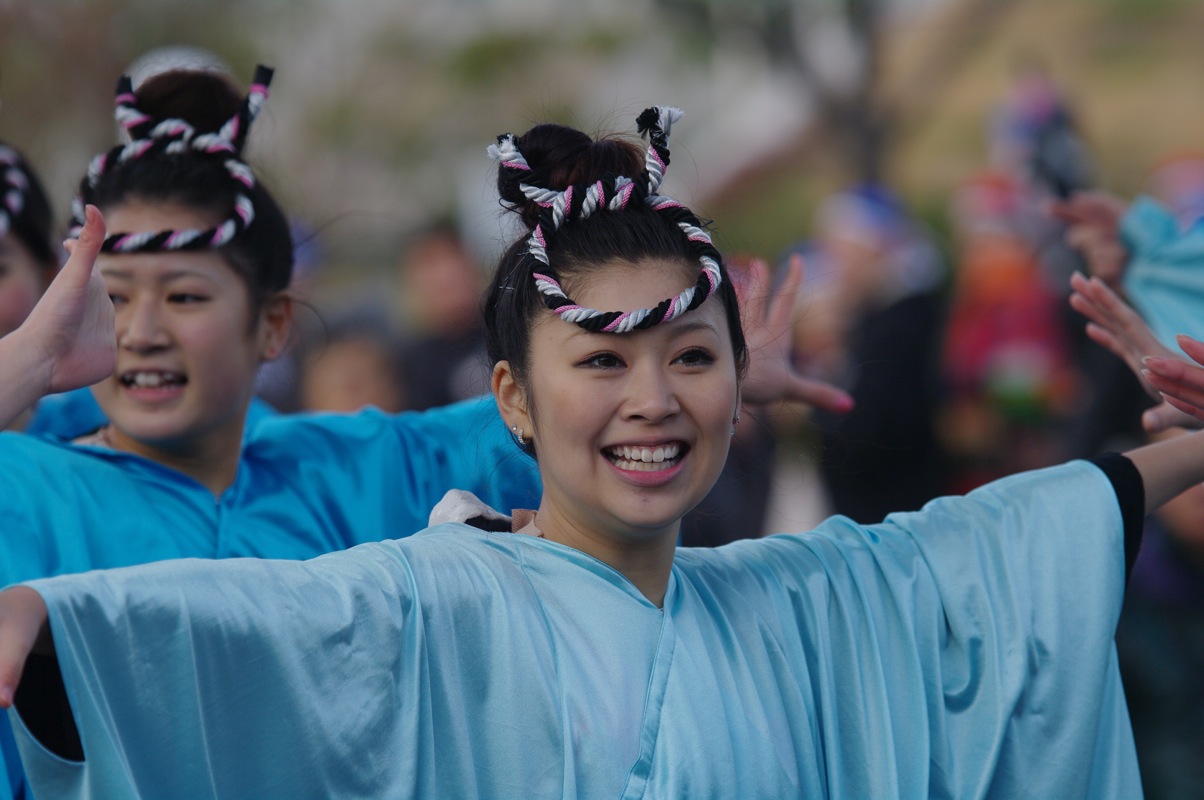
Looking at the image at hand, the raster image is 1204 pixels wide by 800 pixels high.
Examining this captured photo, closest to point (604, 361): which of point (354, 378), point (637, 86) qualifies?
point (354, 378)

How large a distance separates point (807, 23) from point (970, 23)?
649 mm

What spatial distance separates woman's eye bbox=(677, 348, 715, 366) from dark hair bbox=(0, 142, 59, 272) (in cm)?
200

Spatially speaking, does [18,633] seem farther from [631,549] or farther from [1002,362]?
[1002,362]

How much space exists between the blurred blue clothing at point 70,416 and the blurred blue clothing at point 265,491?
0.74ft

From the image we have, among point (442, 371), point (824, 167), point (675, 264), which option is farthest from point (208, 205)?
point (824, 167)

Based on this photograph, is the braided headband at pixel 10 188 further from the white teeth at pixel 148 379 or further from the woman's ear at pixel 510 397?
the woman's ear at pixel 510 397

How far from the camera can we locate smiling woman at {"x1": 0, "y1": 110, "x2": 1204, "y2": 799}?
1.75m

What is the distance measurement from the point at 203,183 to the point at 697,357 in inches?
49.4

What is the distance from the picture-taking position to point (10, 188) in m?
3.46

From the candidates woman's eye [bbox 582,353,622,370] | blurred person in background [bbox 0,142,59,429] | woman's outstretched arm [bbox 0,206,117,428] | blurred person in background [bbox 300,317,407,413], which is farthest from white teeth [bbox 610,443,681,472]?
blurred person in background [bbox 300,317,407,413]

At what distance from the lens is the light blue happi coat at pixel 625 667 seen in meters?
1.75

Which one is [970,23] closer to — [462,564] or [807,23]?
[807,23]

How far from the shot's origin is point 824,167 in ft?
19.4

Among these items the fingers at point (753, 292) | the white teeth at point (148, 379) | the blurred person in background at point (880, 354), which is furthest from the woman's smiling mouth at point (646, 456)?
the blurred person in background at point (880, 354)
